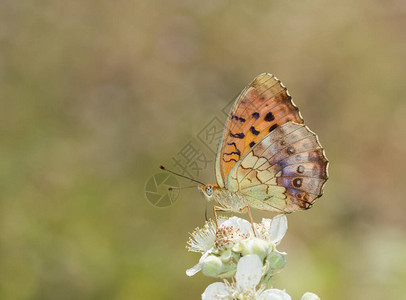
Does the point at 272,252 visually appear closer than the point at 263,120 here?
Yes

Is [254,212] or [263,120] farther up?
[254,212]

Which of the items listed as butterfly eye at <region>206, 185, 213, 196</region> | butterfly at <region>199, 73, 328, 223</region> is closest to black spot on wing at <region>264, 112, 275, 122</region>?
butterfly at <region>199, 73, 328, 223</region>

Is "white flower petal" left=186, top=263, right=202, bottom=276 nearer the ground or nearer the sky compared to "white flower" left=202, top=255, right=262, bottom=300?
nearer the sky

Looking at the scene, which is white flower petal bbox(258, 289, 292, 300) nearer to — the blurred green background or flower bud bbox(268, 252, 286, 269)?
flower bud bbox(268, 252, 286, 269)

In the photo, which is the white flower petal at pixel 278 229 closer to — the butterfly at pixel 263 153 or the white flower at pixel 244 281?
the butterfly at pixel 263 153

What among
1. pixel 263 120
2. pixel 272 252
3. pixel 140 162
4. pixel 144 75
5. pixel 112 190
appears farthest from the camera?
pixel 144 75

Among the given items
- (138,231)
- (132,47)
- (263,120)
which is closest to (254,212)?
(138,231)

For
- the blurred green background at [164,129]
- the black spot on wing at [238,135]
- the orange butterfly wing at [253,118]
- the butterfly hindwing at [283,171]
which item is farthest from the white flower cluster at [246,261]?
the blurred green background at [164,129]

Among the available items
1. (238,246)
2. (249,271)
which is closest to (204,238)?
(238,246)

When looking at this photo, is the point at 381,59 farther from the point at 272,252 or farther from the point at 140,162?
the point at 272,252
